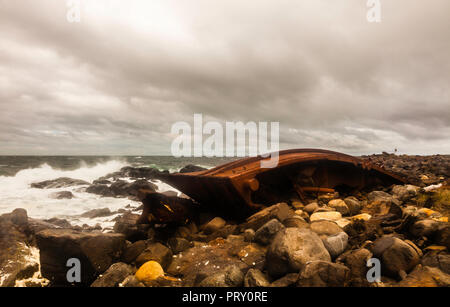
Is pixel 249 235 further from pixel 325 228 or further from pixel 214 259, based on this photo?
pixel 325 228

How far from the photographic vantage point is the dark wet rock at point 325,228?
8.08ft

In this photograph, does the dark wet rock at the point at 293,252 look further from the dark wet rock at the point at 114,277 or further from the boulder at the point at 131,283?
the dark wet rock at the point at 114,277

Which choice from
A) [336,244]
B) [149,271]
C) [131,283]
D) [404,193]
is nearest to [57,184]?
[149,271]

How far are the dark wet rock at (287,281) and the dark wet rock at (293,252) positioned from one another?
55mm

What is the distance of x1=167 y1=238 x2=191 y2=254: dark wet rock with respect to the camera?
278 centimetres

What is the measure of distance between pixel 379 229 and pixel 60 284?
331 cm

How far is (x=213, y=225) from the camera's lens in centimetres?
335

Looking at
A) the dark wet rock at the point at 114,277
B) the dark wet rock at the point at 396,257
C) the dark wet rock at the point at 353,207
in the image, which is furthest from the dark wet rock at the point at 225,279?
the dark wet rock at the point at 353,207

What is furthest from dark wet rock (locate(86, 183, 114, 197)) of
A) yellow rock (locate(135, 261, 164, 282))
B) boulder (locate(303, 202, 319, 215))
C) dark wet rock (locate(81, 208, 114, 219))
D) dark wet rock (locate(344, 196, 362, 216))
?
dark wet rock (locate(344, 196, 362, 216))
